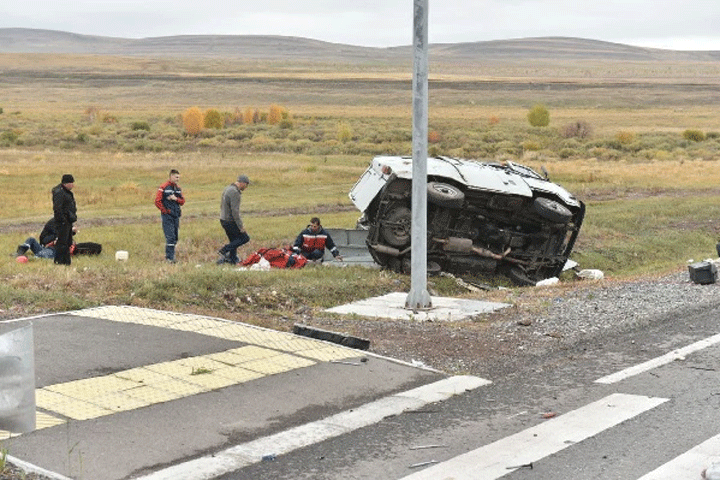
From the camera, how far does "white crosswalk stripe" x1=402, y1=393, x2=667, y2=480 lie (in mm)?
6867

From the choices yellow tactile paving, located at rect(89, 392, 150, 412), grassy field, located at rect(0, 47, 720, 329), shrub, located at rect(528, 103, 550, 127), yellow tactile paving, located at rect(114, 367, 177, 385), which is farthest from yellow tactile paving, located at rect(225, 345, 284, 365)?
shrub, located at rect(528, 103, 550, 127)

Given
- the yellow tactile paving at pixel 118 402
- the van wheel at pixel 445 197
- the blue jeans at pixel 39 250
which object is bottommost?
the blue jeans at pixel 39 250

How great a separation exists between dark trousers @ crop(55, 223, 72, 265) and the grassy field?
62 centimetres

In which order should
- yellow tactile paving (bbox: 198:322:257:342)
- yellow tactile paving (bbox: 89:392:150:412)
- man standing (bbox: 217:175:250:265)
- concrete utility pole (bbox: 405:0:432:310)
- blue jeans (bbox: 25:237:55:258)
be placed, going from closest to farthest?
1. yellow tactile paving (bbox: 89:392:150:412)
2. yellow tactile paving (bbox: 198:322:257:342)
3. concrete utility pole (bbox: 405:0:432:310)
4. man standing (bbox: 217:175:250:265)
5. blue jeans (bbox: 25:237:55:258)

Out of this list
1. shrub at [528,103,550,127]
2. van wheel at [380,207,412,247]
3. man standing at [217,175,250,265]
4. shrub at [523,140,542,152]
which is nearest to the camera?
van wheel at [380,207,412,247]

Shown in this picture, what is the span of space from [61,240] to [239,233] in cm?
318

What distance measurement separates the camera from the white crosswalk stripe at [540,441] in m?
6.87

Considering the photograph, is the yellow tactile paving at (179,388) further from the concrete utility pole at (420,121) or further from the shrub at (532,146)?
the shrub at (532,146)

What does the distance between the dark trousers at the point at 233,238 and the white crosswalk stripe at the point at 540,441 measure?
37.6 ft

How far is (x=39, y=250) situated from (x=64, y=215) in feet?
7.22

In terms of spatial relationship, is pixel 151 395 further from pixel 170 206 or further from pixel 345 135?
pixel 345 135

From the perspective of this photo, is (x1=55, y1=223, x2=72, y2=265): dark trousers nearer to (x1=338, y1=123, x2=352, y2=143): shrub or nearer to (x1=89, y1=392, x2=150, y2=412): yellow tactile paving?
(x1=89, y1=392, x2=150, y2=412): yellow tactile paving

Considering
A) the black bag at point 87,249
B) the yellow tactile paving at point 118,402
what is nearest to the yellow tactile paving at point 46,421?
the yellow tactile paving at point 118,402

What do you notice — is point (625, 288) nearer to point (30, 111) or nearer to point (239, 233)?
point (239, 233)
